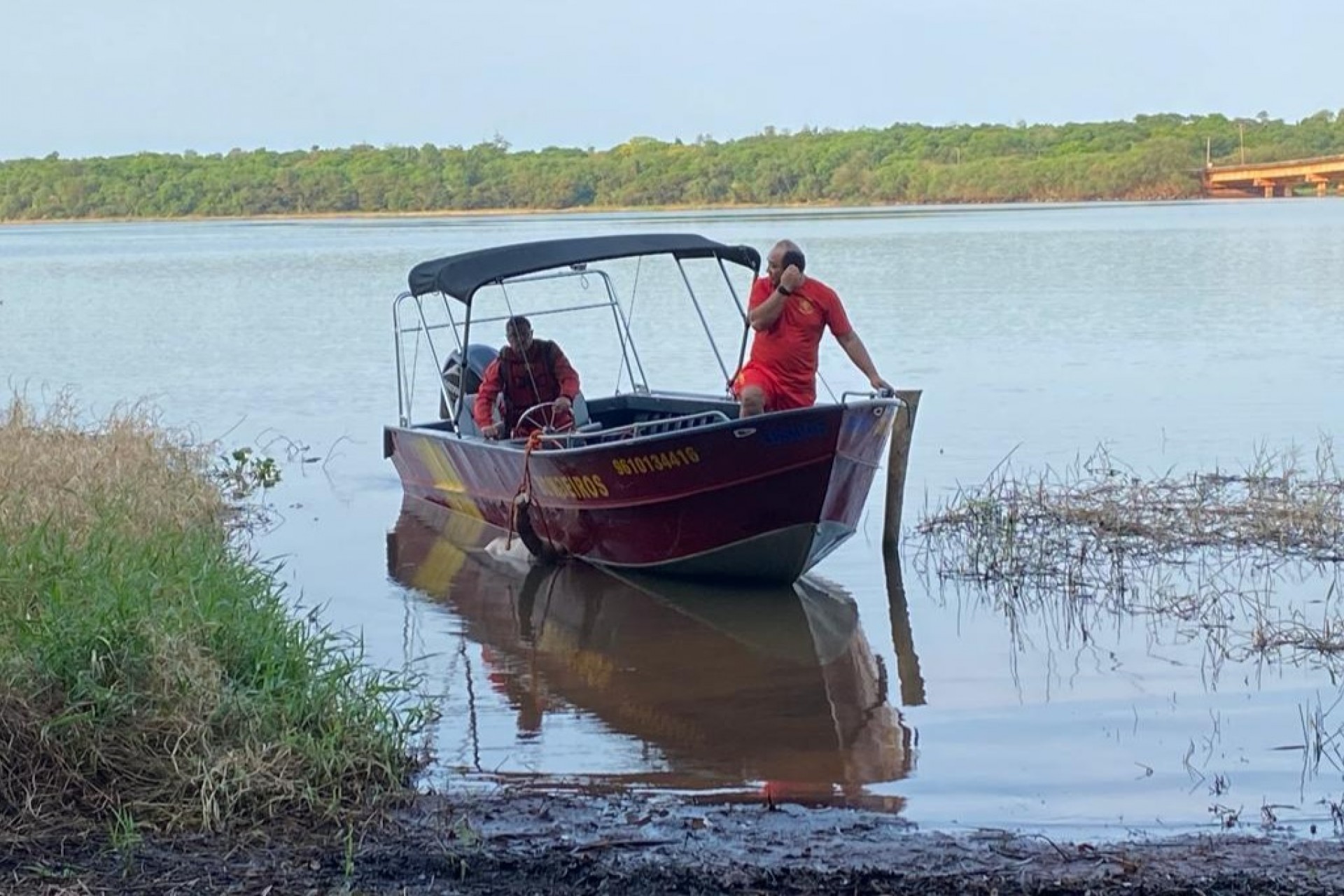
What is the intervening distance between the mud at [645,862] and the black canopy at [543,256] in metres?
6.76

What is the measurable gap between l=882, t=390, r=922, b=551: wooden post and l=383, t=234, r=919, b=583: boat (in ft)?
0.04

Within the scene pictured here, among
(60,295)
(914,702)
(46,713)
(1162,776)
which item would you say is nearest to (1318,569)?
(914,702)

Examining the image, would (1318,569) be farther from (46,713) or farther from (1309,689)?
(46,713)

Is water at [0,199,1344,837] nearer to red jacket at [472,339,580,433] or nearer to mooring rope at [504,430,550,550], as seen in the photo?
mooring rope at [504,430,550,550]

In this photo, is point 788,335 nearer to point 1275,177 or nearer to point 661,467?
point 661,467

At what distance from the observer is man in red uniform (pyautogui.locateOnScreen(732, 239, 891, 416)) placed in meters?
10.5

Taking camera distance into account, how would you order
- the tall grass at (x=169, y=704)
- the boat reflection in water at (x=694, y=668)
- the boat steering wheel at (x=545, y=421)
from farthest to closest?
the boat steering wheel at (x=545, y=421) < the boat reflection in water at (x=694, y=668) < the tall grass at (x=169, y=704)

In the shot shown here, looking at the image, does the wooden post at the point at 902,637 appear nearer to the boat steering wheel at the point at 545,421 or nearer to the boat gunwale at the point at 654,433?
the boat gunwale at the point at 654,433

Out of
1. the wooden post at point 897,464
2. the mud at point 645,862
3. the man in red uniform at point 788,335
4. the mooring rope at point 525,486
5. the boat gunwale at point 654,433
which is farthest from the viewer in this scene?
the wooden post at point 897,464

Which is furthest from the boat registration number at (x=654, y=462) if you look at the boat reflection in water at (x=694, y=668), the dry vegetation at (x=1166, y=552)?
the dry vegetation at (x=1166, y=552)

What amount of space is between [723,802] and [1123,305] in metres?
28.7

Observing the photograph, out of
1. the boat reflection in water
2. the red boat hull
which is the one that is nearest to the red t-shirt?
the red boat hull

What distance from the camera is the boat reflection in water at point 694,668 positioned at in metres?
7.57

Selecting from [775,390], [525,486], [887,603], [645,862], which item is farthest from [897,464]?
[645,862]
